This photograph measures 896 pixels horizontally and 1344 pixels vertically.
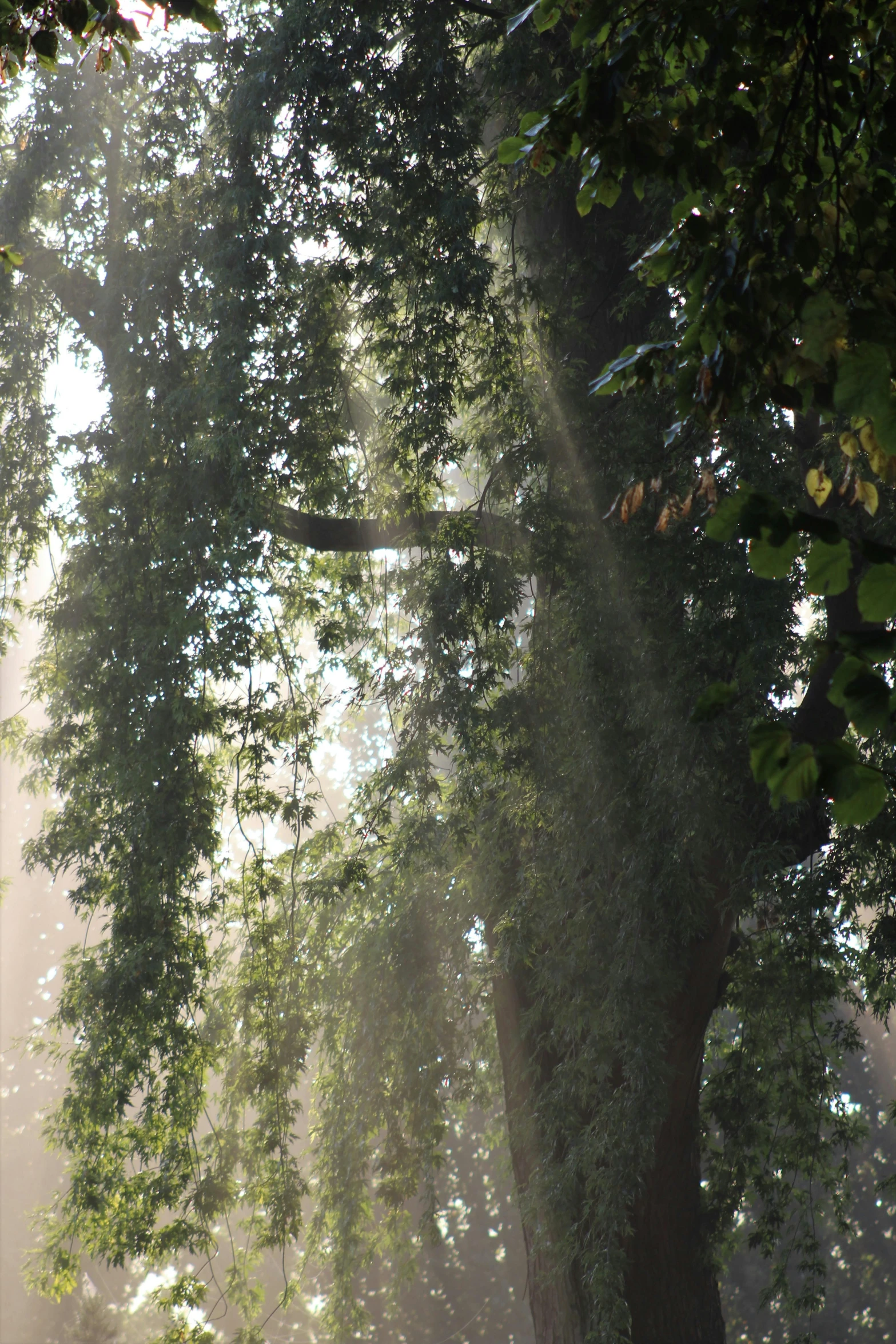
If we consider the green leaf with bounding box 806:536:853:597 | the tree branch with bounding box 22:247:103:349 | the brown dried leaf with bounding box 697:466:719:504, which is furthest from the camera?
the tree branch with bounding box 22:247:103:349

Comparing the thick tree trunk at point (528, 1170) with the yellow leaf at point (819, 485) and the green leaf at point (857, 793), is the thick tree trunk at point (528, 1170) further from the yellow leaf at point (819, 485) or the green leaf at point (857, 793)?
the green leaf at point (857, 793)

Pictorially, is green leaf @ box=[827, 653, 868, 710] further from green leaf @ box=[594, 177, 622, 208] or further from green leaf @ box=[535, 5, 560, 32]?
green leaf @ box=[535, 5, 560, 32]

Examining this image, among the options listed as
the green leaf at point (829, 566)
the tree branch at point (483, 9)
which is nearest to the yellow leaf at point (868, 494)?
the green leaf at point (829, 566)

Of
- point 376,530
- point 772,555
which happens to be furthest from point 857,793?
point 376,530

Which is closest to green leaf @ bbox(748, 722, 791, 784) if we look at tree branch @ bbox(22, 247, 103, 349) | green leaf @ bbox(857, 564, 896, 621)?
green leaf @ bbox(857, 564, 896, 621)

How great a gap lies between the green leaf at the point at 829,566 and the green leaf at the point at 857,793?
0.89ft

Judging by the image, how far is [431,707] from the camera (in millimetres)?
5867

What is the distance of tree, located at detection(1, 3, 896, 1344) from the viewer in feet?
17.2

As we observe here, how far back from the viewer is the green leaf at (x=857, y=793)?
148cm

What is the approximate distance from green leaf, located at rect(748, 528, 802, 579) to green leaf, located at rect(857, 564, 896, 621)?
14 centimetres

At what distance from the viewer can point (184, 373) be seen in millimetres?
6793

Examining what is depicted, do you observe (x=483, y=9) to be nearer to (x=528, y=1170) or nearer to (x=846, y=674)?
(x=846, y=674)

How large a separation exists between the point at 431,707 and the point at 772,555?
425 centimetres

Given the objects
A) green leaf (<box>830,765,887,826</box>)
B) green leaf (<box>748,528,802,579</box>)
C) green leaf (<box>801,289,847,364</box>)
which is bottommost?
green leaf (<box>830,765,887,826</box>)
